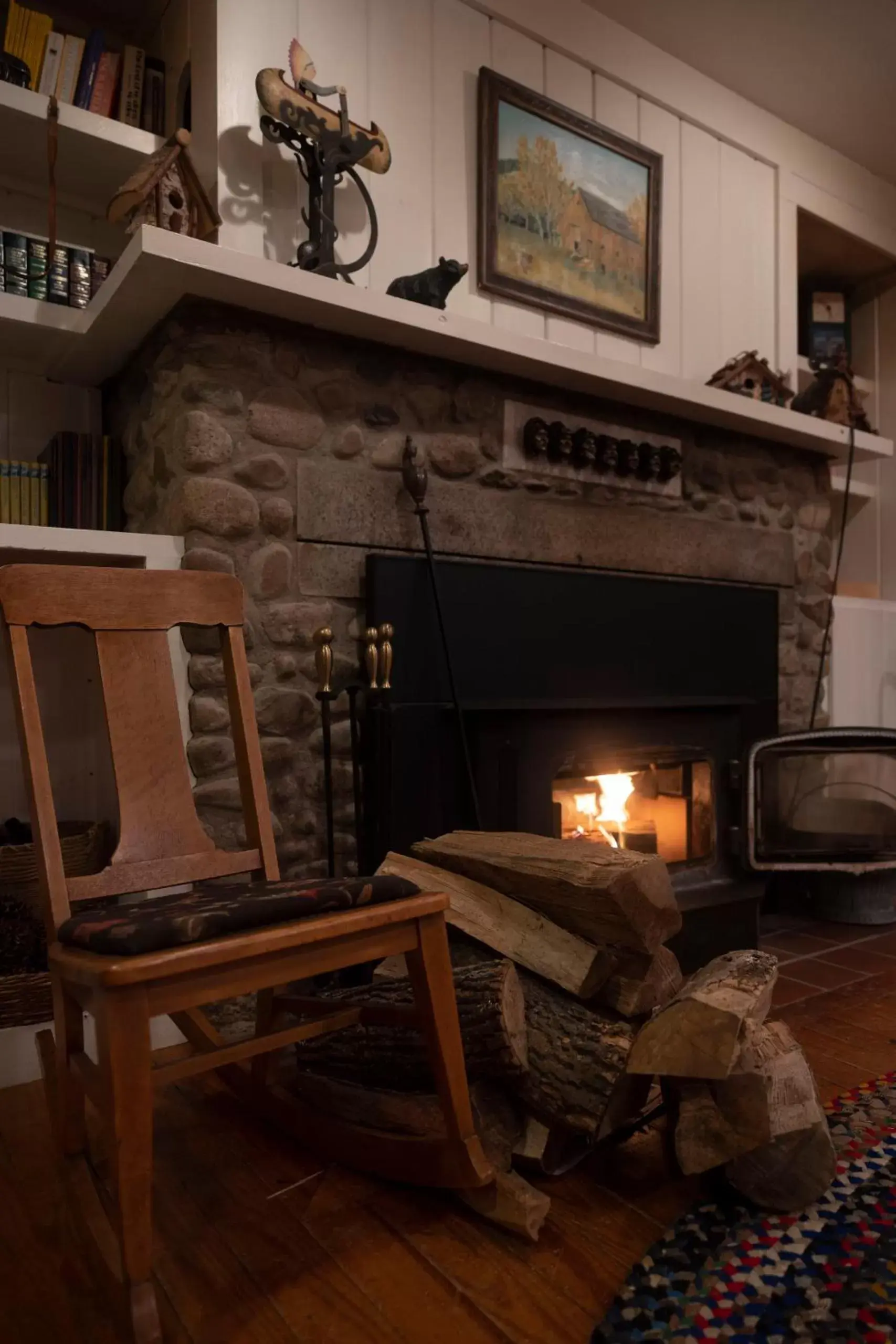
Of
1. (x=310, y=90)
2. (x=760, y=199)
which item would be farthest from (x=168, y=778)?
(x=760, y=199)

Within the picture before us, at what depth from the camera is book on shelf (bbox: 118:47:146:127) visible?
7.39 ft

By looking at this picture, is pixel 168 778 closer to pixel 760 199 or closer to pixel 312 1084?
pixel 312 1084

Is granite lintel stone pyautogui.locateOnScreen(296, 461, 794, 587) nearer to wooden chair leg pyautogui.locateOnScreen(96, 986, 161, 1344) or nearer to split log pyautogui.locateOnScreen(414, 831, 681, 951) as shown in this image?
split log pyautogui.locateOnScreen(414, 831, 681, 951)

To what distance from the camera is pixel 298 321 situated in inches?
79.5

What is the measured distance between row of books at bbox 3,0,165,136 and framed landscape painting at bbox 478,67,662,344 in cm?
87

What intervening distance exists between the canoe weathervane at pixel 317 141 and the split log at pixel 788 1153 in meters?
1.77

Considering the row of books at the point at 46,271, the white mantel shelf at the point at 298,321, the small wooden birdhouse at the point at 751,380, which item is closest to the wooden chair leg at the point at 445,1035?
the white mantel shelf at the point at 298,321

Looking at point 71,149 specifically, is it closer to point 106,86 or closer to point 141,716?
point 106,86

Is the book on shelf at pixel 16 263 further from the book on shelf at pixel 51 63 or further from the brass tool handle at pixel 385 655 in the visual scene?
the brass tool handle at pixel 385 655

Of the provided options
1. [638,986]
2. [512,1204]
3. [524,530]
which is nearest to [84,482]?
[524,530]

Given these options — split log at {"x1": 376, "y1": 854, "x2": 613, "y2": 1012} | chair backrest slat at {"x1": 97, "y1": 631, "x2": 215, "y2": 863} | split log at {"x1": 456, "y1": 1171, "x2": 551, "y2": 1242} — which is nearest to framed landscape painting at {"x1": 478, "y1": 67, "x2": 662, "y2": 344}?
chair backrest slat at {"x1": 97, "y1": 631, "x2": 215, "y2": 863}

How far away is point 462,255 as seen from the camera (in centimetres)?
236

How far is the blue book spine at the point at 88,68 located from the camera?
7.16ft

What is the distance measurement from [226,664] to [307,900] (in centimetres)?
58
